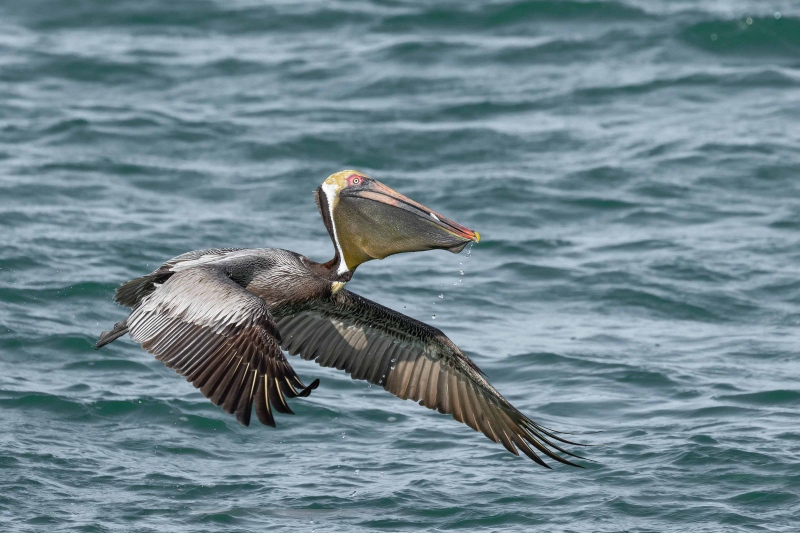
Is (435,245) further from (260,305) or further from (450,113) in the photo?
(450,113)

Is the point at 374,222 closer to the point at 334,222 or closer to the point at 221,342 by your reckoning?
the point at 334,222

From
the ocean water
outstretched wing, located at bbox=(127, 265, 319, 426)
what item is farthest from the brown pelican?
the ocean water

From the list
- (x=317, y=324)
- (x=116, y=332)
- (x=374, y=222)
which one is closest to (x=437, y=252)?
(x=317, y=324)

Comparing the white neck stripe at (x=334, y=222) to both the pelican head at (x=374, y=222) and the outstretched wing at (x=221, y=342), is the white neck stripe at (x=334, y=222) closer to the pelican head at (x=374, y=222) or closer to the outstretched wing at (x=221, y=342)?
the pelican head at (x=374, y=222)

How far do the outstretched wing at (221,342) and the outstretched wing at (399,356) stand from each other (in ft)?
3.99

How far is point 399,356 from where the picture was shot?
8.62 metres

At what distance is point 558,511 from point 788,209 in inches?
264

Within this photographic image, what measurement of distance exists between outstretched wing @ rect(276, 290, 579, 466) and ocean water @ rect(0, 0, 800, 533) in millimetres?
497

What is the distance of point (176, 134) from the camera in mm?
15242

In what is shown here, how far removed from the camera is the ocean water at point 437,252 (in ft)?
27.0

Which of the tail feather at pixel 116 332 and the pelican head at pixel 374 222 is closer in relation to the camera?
the pelican head at pixel 374 222

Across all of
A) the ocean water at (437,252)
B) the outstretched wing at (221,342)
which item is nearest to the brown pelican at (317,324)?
the outstretched wing at (221,342)

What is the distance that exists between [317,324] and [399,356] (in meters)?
0.60

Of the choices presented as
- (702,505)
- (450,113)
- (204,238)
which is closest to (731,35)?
(450,113)
